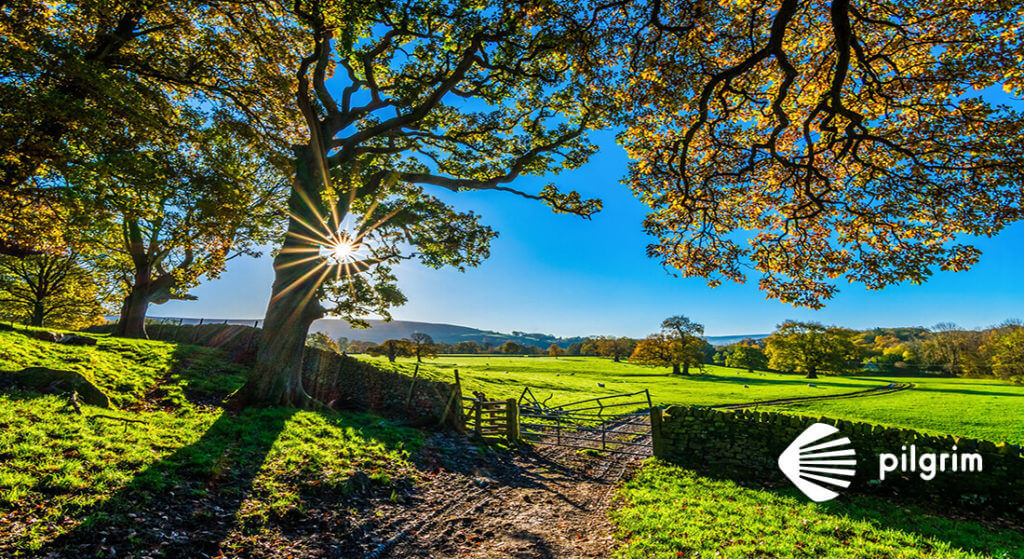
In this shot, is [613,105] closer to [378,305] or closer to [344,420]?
[378,305]

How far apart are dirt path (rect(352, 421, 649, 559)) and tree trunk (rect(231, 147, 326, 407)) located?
18.6 ft

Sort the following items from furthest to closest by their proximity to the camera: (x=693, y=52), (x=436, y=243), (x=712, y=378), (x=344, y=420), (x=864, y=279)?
(x=712, y=378), (x=436, y=243), (x=344, y=420), (x=864, y=279), (x=693, y=52)

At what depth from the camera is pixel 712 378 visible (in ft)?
195

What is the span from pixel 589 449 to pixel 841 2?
557 inches

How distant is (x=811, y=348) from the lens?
2416 inches

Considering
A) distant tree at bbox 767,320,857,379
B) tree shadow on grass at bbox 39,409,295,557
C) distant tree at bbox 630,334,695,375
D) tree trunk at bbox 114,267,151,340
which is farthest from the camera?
distant tree at bbox 630,334,695,375

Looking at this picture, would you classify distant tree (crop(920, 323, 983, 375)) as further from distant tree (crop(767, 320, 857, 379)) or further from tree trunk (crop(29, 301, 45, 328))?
tree trunk (crop(29, 301, 45, 328))

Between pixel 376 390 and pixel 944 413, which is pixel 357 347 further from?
pixel 944 413

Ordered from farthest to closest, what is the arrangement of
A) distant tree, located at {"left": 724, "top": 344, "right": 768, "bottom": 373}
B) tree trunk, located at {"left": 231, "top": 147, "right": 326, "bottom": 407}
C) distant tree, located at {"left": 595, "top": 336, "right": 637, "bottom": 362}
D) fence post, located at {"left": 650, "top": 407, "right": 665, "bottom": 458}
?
1. distant tree, located at {"left": 595, "top": 336, "right": 637, "bottom": 362}
2. distant tree, located at {"left": 724, "top": 344, "right": 768, "bottom": 373}
3. fence post, located at {"left": 650, "top": 407, "right": 665, "bottom": 458}
4. tree trunk, located at {"left": 231, "top": 147, "right": 326, "bottom": 407}

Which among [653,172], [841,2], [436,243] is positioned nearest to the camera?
[841,2]

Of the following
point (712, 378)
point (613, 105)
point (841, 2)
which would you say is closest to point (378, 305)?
point (613, 105)

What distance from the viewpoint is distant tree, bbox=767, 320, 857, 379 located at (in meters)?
60.2

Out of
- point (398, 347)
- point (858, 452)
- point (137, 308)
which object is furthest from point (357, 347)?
point (858, 452)

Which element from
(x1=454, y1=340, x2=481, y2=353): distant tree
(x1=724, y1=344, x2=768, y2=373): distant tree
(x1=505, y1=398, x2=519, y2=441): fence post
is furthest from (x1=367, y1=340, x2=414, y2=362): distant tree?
(x1=724, y1=344, x2=768, y2=373): distant tree
